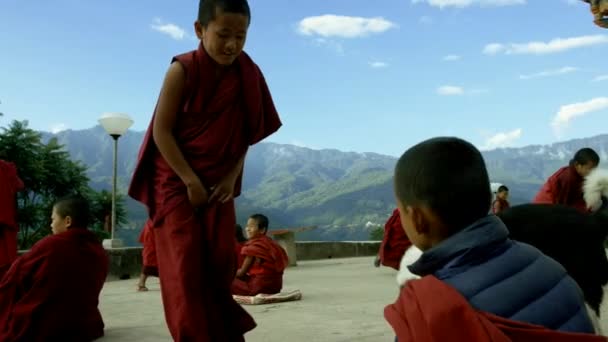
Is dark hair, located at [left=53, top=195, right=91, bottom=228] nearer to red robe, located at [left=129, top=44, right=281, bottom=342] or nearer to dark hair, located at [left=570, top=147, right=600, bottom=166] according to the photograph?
red robe, located at [left=129, top=44, right=281, bottom=342]

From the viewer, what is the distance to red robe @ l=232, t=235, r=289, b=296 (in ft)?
20.0

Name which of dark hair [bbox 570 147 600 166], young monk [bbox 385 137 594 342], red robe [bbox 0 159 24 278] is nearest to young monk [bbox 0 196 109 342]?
red robe [bbox 0 159 24 278]

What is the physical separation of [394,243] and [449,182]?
542 cm

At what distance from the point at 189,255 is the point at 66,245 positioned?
1.30 meters

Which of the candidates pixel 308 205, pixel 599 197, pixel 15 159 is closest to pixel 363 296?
pixel 599 197

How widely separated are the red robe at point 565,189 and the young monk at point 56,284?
3.82 metres

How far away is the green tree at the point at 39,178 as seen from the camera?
848 inches

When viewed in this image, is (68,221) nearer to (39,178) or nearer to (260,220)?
(260,220)

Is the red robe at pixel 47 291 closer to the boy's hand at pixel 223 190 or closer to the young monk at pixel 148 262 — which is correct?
the boy's hand at pixel 223 190

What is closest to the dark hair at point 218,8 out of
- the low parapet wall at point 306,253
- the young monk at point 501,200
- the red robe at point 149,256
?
the red robe at point 149,256

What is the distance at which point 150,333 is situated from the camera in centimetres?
409

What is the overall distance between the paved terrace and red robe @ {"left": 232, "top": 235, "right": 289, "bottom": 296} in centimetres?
34

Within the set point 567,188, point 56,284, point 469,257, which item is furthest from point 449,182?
point 567,188

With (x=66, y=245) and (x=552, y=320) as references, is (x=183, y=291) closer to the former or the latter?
(x=66, y=245)
